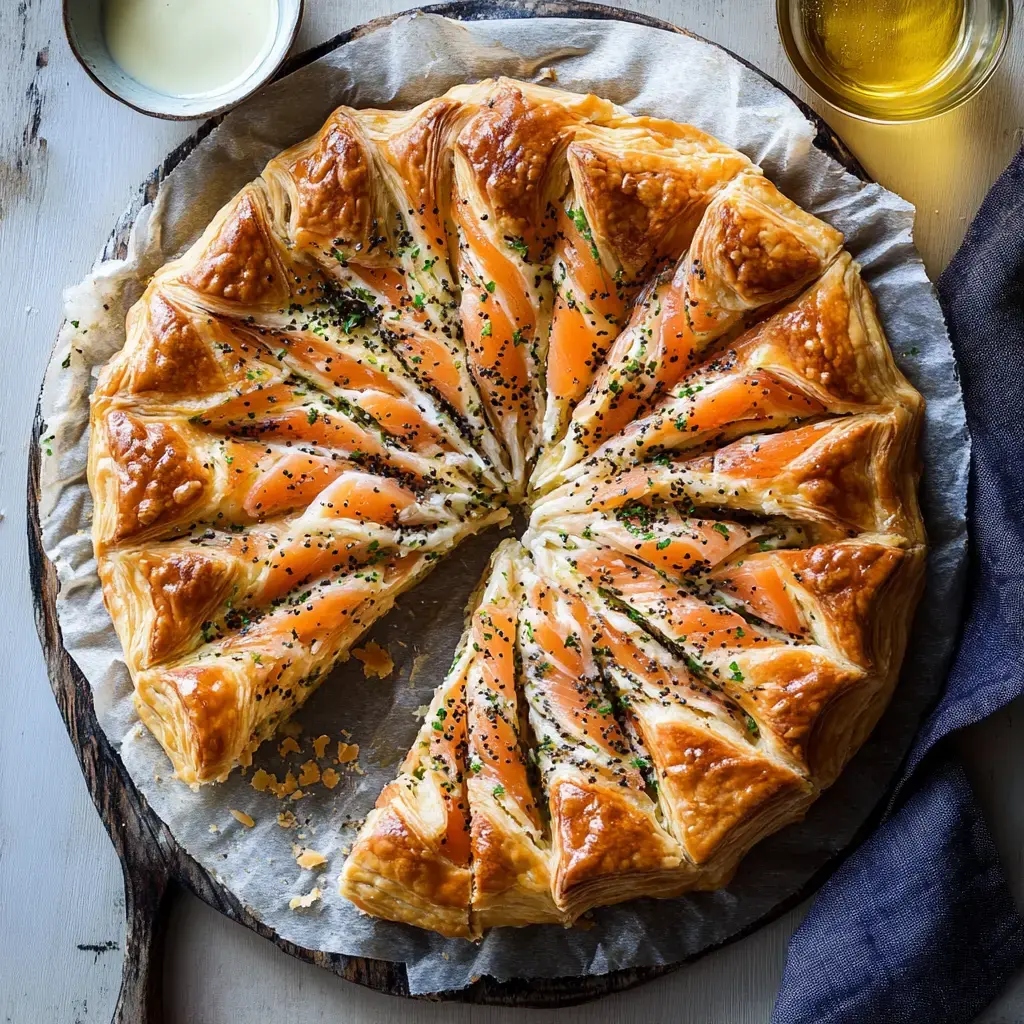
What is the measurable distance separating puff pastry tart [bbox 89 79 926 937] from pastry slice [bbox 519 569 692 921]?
0.05ft

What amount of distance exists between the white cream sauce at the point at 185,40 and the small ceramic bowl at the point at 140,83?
0.03m

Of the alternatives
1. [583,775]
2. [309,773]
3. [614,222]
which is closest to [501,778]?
[583,775]

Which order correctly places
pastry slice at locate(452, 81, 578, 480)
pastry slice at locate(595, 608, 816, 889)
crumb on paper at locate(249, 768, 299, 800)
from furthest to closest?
1. crumb on paper at locate(249, 768, 299, 800)
2. pastry slice at locate(452, 81, 578, 480)
3. pastry slice at locate(595, 608, 816, 889)

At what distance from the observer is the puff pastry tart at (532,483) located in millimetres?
4336

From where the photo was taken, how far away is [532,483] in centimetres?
483

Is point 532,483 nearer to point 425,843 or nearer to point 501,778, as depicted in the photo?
point 501,778

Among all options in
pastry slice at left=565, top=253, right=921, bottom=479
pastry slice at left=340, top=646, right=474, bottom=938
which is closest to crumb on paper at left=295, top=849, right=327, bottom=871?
pastry slice at left=340, top=646, right=474, bottom=938

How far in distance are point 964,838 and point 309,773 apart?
2669 millimetres

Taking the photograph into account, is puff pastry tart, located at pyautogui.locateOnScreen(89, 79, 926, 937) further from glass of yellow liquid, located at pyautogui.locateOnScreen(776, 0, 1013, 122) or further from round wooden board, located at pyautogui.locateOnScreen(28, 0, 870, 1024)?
glass of yellow liquid, located at pyautogui.locateOnScreen(776, 0, 1013, 122)

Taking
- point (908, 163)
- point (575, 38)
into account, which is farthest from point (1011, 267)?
point (575, 38)

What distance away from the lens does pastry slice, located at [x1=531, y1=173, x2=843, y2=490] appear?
14.3 ft

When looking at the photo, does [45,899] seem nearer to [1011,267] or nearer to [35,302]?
[35,302]

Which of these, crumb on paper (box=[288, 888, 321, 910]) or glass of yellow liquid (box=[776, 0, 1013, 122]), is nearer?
glass of yellow liquid (box=[776, 0, 1013, 122])

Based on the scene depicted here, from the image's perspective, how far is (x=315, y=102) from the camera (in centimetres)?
483
